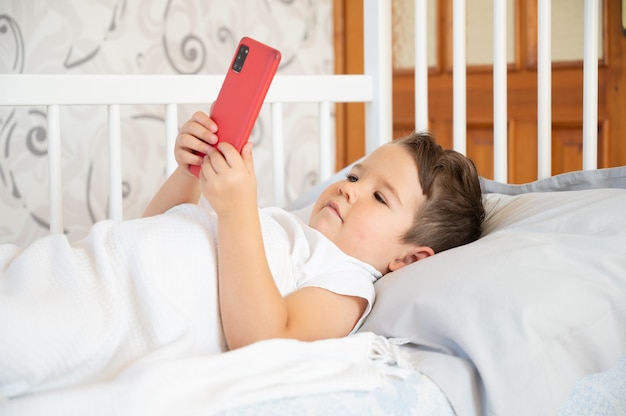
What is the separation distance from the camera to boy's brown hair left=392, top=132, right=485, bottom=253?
974mm

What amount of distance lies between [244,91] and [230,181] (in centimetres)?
10

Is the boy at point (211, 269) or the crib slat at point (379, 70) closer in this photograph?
the boy at point (211, 269)

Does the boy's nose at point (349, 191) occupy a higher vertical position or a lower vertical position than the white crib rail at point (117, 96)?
lower

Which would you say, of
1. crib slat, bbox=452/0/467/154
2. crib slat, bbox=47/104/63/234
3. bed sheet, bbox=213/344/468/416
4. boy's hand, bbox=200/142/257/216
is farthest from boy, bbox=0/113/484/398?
crib slat, bbox=452/0/467/154

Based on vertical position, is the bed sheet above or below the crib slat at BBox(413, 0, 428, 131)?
below

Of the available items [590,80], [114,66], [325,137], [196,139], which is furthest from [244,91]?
[114,66]

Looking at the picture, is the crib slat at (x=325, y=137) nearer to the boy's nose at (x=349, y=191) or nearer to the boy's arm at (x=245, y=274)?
the boy's nose at (x=349, y=191)

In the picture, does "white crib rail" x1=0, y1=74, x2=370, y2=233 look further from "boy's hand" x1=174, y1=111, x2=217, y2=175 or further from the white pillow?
the white pillow

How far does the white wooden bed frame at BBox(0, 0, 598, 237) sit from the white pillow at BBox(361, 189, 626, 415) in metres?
0.35

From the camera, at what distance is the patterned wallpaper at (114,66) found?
1.70 m

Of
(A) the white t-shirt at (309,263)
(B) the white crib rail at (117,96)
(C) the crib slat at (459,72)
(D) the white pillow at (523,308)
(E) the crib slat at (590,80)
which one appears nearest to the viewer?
(D) the white pillow at (523,308)

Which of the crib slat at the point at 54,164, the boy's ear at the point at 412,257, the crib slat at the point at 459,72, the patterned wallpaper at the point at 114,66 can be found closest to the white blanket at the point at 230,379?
the boy's ear at the point at 412,257

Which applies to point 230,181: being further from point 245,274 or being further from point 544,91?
point 544,91

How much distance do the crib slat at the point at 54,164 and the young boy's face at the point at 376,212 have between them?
1.23 ft
